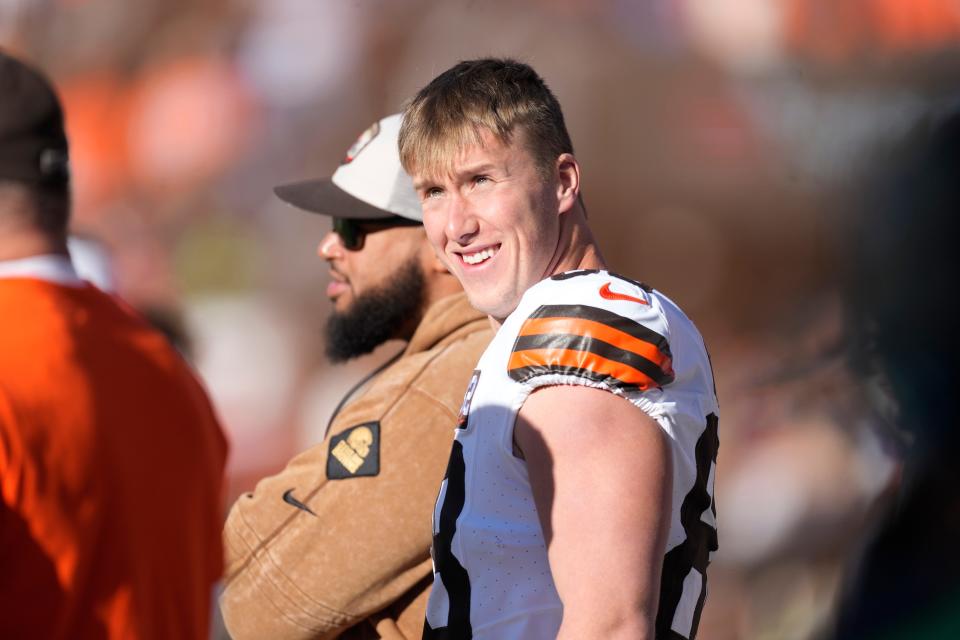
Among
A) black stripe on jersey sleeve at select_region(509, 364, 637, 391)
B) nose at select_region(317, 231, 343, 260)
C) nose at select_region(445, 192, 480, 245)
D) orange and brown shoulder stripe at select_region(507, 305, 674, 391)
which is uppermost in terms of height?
nose at select_region(445, 192, 480, 245)

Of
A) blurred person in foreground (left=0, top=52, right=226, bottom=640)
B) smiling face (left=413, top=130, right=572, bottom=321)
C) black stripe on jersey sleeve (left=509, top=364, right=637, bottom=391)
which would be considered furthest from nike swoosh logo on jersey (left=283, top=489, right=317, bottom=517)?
black stripe on jersey sleeve (left=509, top=364, right=637, bottom=391)

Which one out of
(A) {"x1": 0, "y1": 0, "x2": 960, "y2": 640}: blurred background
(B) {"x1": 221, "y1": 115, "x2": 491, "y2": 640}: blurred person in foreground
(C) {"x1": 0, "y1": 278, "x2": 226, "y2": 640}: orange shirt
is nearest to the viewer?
(C) {"x1": 0, "y1": 278, "x2": 226, "y2": 640}: orange shirt

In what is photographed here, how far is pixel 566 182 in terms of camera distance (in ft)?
5.63

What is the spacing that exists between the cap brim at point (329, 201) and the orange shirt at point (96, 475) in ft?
3.15

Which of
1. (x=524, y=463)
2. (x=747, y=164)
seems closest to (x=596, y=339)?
(x=524, y=463)

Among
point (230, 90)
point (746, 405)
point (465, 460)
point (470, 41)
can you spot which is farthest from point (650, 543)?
point (230, 90)

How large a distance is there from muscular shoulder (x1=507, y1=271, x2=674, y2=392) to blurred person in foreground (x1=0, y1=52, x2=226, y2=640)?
44 centimetres

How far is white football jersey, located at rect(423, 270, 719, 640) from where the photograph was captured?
1.40m

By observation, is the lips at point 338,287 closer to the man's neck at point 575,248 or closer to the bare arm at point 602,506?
A: the man's neck at point 575,248

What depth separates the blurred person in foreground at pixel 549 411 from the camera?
4.48 feet

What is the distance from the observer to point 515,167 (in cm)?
167

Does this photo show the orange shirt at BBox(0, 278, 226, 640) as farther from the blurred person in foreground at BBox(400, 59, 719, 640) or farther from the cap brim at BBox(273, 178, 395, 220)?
the cap brim at BBox(273, 178, 395, 220)

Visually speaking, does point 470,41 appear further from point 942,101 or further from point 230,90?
point 942,101

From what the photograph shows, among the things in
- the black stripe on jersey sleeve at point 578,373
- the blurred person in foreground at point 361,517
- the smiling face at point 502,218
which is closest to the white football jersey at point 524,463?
the black stripe on jersey sleeve at point 578,373
